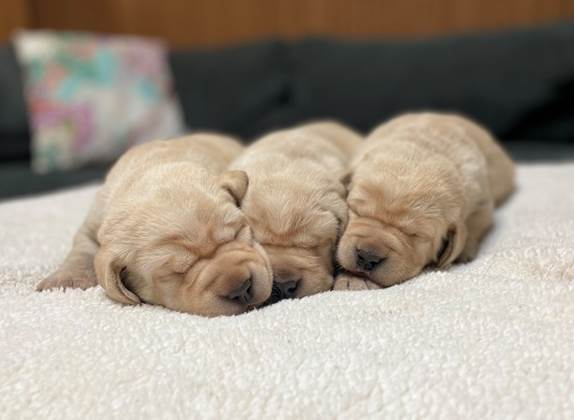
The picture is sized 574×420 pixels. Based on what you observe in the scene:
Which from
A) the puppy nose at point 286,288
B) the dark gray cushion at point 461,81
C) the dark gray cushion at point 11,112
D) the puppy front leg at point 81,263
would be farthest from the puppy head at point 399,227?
the dark gray cushion at point 11,112

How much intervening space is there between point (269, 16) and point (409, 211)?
126 inches

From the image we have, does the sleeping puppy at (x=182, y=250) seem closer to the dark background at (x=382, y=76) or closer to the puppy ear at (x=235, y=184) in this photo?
the puppy ear at (x=235, y=184)

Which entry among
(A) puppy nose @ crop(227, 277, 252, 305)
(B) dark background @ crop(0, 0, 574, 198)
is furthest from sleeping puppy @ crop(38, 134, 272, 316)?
(B) dark background @ crop(0, 0, 574, 198)

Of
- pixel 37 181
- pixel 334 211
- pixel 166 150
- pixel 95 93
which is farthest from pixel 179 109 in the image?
pixel 334 211

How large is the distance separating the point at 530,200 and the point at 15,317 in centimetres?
171

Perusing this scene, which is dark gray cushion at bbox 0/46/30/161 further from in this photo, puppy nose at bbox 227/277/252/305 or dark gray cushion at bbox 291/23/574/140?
puppy nose at bbox 227/277/252/305

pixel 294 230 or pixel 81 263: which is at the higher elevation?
pixel 294 230

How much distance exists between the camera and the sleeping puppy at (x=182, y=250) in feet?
4.75

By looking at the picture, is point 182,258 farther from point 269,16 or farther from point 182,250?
point 269,16

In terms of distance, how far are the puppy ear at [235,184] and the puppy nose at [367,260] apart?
0.30m

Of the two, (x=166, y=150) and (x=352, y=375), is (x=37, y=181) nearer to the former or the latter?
(x=166, y=150)

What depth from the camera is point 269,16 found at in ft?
15.0

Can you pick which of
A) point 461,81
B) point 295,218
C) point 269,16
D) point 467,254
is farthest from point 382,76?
point 295,218

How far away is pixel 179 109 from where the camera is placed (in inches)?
156
